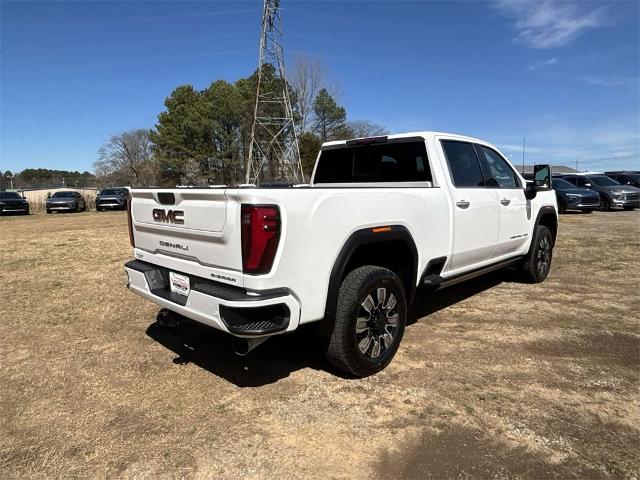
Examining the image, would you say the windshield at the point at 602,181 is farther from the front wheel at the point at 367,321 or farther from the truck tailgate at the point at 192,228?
the truck tailgate at the point at 192,228

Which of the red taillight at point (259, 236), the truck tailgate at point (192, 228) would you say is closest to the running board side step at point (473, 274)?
the red taillight at point (259, 236)

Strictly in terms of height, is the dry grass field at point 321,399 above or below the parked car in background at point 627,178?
below

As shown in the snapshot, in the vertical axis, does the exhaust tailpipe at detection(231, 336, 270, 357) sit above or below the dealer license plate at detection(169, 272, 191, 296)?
below

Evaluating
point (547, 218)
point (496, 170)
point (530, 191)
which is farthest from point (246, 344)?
point (547, 218)

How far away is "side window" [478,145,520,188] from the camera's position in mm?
5352

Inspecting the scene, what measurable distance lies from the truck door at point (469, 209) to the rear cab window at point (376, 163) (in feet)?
1.03

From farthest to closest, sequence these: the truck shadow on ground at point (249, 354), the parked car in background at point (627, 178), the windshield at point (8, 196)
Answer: the parked car in background at point (627, 178), the windshield at point (8, 196), the truck shadow on ground at point (249, 354)

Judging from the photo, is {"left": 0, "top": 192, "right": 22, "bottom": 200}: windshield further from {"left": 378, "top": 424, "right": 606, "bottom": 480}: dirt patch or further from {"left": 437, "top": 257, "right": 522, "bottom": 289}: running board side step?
{"left": 378, "top": 424, "right": 606, "bottom": 480}: dirt patch

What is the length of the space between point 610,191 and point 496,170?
19570 mm

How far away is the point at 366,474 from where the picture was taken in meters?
2.54

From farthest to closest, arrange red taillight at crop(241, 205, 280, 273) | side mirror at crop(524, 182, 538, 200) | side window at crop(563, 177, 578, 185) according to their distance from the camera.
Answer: side window at crop(563, 177, 578, 185)
side mirror at crop(524, 182, 538, 200)
red taillight at crop(241, 205, 280, 273)

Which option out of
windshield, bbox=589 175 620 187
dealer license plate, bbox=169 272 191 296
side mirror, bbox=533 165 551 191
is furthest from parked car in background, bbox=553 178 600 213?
dealer license plate, bbox=169 272 191 296

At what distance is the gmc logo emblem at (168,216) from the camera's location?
346cm

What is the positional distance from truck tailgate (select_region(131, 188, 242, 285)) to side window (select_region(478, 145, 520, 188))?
3405 millimetres
